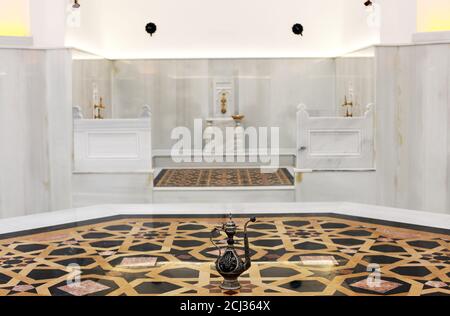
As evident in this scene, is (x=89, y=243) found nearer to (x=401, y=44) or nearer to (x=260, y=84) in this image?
(x=401, y=44)

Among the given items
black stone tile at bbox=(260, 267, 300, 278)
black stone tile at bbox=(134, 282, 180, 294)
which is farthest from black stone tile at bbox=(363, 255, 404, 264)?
black stone tile at bbox=(134, 282, 180, 294)

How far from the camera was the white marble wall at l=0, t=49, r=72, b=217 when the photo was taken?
7.82 metres

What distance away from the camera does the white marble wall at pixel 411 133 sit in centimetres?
764

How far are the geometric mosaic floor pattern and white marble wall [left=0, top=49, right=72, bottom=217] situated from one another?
3.65 metres

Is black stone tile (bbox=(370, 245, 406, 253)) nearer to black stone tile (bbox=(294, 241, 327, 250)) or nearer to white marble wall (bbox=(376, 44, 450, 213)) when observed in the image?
black stone tile (bbox=(294, 241, 327, 250))

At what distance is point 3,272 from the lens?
123 inches

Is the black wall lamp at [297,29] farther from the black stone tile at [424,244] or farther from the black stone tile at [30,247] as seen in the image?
the black stone tile at [30,247]

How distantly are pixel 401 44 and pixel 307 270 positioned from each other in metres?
5.38

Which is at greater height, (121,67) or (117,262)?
(121,67)

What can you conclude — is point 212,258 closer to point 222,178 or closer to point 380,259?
point 380,259

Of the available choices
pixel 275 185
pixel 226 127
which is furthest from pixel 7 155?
pixel 226 127
